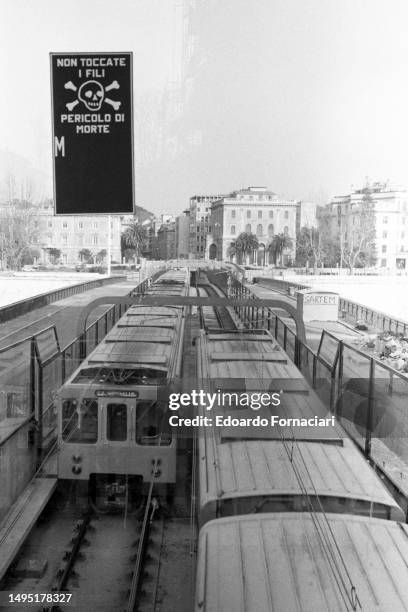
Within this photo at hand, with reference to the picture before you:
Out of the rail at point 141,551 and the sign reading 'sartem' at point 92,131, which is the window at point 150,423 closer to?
the rail at point 141,551

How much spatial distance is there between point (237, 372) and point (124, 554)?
1.03 m

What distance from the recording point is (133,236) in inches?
128

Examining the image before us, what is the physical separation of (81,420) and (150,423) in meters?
0.37

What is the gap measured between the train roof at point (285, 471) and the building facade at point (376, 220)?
115 cm

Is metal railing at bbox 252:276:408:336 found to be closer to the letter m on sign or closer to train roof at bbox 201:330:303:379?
train roof at bbox 201:330:303:379

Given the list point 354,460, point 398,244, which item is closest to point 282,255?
point 398,244

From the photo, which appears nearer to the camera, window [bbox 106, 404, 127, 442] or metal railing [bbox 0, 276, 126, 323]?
window [bbox 106, 404, 127, 442]

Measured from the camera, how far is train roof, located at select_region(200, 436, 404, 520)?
2.11m

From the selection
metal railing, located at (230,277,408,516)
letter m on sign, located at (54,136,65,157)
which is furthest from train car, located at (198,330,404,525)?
letter m on sign, located at (54,136,65,157)

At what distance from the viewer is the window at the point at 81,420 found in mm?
3025

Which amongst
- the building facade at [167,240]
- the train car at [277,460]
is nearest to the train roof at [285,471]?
the train car at [277,460]

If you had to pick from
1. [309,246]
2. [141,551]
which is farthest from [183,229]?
[141,551]

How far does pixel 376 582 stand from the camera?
5.82 ft

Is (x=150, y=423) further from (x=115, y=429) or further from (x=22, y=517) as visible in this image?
(x=22, y=517)
